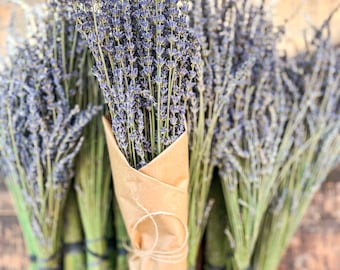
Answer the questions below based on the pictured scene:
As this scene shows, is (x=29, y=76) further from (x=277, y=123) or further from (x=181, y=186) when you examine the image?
(x=277, y=123)

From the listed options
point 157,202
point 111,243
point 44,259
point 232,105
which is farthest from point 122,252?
point 232,105

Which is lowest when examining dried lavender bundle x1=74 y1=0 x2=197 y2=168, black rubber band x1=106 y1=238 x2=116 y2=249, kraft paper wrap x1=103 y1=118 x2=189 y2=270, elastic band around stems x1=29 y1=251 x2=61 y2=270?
elastic band around stems x1=29 y1=251 x2=61 y2=270

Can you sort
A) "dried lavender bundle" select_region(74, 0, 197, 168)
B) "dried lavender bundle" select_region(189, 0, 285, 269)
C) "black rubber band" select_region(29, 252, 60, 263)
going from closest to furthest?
"dried lavender bundle" select_region(74, 0, 197, 168), "dried lavender bundle" select_region(189, 0, 285, 269), "black rubber band" select_region(29, 252, 60, 263)

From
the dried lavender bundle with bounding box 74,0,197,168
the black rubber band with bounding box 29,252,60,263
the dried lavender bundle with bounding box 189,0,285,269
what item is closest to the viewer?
the dried lavender bundle with bounding box 74,0,197,168

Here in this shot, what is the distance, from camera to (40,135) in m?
0.98

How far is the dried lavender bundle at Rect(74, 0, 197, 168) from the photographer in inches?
30.0

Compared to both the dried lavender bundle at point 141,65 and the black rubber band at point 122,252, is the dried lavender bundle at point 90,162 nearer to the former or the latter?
the black rubber band at point 122,252

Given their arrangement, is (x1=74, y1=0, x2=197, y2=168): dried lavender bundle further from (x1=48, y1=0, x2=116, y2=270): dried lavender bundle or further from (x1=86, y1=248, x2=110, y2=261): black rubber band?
(x1=86, y1=248, x2=110, y2=261): black rubber band

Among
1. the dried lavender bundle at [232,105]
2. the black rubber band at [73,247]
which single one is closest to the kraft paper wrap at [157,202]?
the dried lavender bundle at [232,105]

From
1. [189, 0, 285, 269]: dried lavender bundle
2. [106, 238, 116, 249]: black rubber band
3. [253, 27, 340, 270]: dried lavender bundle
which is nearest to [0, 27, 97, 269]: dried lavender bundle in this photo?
[106, 238, 116, 249]: black rubber band

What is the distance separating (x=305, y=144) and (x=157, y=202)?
434 mm

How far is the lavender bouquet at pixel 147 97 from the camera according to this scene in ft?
2.51

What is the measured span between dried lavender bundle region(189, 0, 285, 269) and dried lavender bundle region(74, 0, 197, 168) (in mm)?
143

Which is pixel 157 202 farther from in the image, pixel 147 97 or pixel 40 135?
pixel 40 135
